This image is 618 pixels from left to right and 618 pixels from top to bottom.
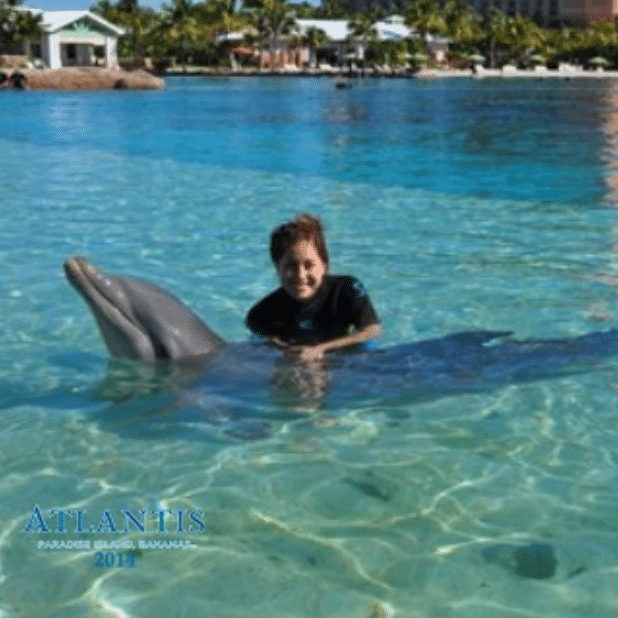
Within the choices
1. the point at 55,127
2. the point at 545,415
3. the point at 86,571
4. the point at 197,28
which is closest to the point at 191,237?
the point at 545,415

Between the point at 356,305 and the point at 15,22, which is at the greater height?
the point at 15,22

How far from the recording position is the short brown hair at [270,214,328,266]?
16.1 ft

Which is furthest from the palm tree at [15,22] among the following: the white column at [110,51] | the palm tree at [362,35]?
the palm tree at [362,35]

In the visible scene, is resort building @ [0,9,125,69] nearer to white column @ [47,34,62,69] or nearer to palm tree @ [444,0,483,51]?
white column @ [47,34,62,69]

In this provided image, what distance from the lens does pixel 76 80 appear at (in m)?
63.2

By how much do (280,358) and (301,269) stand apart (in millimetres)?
626

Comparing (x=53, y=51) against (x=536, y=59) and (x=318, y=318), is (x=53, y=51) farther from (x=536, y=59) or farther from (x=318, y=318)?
(x=318, y=318)

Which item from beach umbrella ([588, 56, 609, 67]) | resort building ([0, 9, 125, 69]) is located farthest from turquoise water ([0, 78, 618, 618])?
beach umbrella ([588, 56, 609, 67])

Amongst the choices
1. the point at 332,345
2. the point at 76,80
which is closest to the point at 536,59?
the point at 76,80

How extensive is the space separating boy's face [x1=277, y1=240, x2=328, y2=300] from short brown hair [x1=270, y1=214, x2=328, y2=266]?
24 mm

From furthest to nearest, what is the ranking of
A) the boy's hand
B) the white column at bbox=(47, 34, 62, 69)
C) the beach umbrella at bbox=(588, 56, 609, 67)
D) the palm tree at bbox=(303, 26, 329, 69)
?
the palm tree at bbox=(303, 26, 329, 69) → the beach umbrella at bbox=(588, 56, 609, 67) → the white column at bbox=(47, 34, 62, 69) → the boy's hand

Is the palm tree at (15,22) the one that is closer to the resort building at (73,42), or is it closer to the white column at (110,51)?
the resort building at (73,42)

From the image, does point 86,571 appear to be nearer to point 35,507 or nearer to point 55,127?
point 35,507

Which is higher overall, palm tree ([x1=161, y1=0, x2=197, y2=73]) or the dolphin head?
palm tree ([x1=161, y1=0, x2=197, y2=73])
